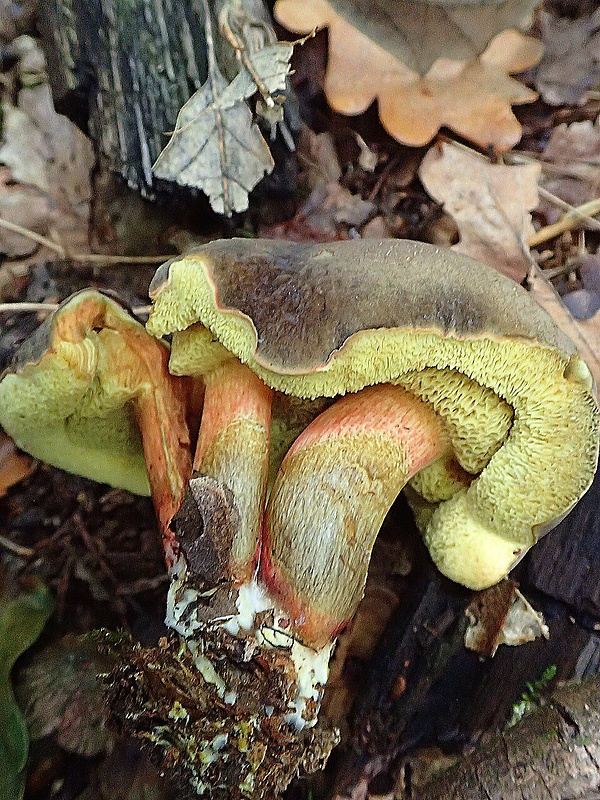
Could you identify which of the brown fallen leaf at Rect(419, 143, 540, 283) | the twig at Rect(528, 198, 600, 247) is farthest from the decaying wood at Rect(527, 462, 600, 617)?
the twig at Rect(528, 198, 600, 247)

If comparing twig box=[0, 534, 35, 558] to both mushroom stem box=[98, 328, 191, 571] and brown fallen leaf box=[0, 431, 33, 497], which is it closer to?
brown fallen leaf box=[0, 431, 33, 497]

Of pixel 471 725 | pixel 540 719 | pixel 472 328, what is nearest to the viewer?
pixel 472 328

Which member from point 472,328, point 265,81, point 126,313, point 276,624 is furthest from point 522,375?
point 265,81

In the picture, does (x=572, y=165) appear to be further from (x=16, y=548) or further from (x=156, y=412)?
(x=16, y=548)

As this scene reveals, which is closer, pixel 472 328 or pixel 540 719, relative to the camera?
pixel 472 328

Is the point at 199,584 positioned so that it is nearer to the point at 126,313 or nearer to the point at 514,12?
the point at 126,313

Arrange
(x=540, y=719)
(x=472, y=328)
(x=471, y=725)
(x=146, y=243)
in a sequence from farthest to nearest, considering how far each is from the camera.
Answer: (x=146, y=243), (x=471, y=725), (x=540, y=719), (x=472, y=328)
